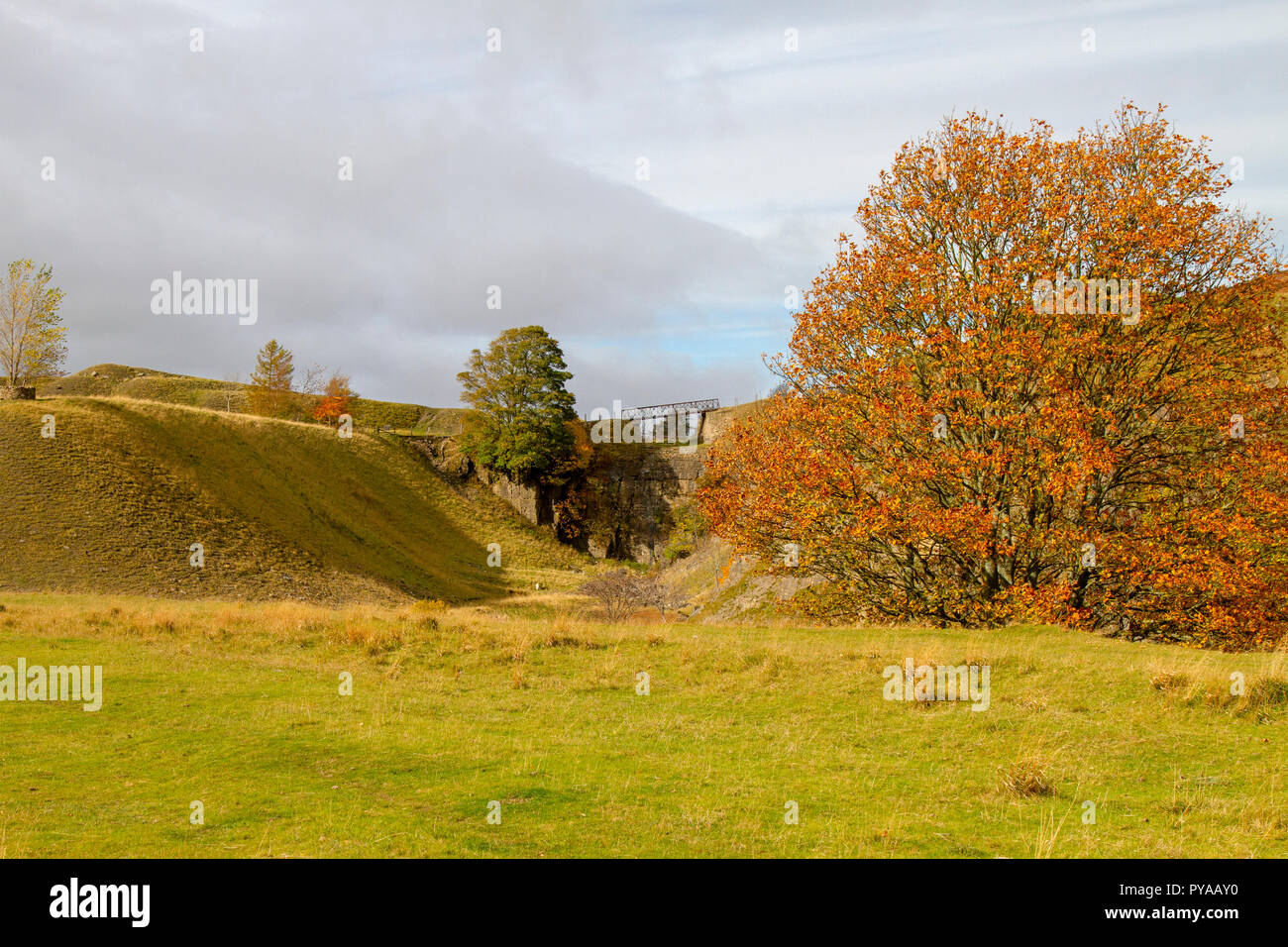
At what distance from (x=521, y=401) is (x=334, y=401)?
2403cm

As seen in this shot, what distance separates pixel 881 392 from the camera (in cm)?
2608

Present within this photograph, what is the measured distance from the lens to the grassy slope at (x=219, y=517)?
42.4m

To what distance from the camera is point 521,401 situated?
83.3 m

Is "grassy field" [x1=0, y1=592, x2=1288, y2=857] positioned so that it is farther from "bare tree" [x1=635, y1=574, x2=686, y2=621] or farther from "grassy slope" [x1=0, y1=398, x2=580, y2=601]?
"bare tree" [x1=635, y1=574, x2=686, y2=621]

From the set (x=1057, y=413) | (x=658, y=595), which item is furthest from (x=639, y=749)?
(x=658, y=595)

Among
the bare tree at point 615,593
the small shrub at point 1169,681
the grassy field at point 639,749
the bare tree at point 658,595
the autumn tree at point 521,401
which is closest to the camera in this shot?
the grassy field at point 639,749

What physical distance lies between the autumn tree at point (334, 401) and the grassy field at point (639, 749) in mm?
70173

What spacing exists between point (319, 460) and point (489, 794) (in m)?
68.0

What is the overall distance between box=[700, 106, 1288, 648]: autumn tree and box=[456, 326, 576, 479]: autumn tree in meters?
56.9

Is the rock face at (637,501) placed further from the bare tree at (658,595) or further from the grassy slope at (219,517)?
the bare tree at (658,595)

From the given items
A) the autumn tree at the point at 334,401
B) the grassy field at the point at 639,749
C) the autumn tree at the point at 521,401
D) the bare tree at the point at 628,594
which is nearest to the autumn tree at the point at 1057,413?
the grassy field at the point at 639,749

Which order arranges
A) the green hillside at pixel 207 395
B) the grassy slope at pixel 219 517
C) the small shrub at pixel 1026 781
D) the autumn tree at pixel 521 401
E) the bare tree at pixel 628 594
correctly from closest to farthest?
the small shrub at pixel 1026 781
the grassy slope at pixel 219 517
the bare tree at pixel 628 594
the autumn tree at pixel 521 401
the green hillside at pixel 207 395

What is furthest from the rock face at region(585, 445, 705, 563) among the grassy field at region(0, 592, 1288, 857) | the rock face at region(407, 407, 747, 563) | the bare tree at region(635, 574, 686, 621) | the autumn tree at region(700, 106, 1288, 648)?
the grassy field at region(0, 592, 1288, 857)

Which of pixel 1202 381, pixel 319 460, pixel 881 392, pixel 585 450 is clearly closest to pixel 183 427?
pixel 319 460
